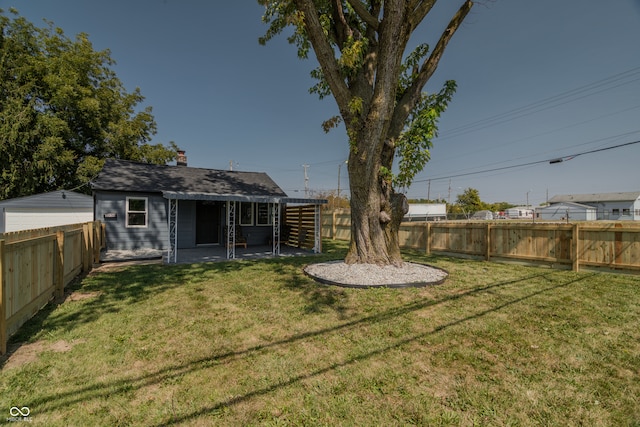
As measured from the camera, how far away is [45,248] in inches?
177

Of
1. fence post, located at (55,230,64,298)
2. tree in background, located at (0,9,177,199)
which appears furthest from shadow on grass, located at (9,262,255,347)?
tree in background, located at (0,9,177,199)

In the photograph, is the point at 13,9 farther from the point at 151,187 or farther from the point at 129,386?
the point at 129,386

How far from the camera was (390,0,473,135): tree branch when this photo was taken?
6.81 m

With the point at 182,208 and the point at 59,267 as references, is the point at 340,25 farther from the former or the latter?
the point at 182,208

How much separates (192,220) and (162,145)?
14.5 m

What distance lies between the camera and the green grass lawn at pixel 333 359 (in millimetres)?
2207

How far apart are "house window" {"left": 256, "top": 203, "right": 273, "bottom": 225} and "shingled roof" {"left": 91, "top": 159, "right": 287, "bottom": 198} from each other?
1.75 feet

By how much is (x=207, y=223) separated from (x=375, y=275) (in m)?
9.58

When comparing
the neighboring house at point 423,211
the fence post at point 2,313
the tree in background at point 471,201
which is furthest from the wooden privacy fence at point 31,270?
the tree in background at point 471,201

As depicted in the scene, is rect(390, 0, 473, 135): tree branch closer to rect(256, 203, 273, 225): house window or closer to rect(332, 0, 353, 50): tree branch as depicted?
rect(332, 0, 353, 50): tree branch

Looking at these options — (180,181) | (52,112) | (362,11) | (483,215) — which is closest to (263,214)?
(180,181)

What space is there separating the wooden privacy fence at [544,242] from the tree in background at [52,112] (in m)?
21.7

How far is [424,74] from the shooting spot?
22.9 feet

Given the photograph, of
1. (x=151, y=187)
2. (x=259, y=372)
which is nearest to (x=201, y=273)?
(x=259, y=372)
